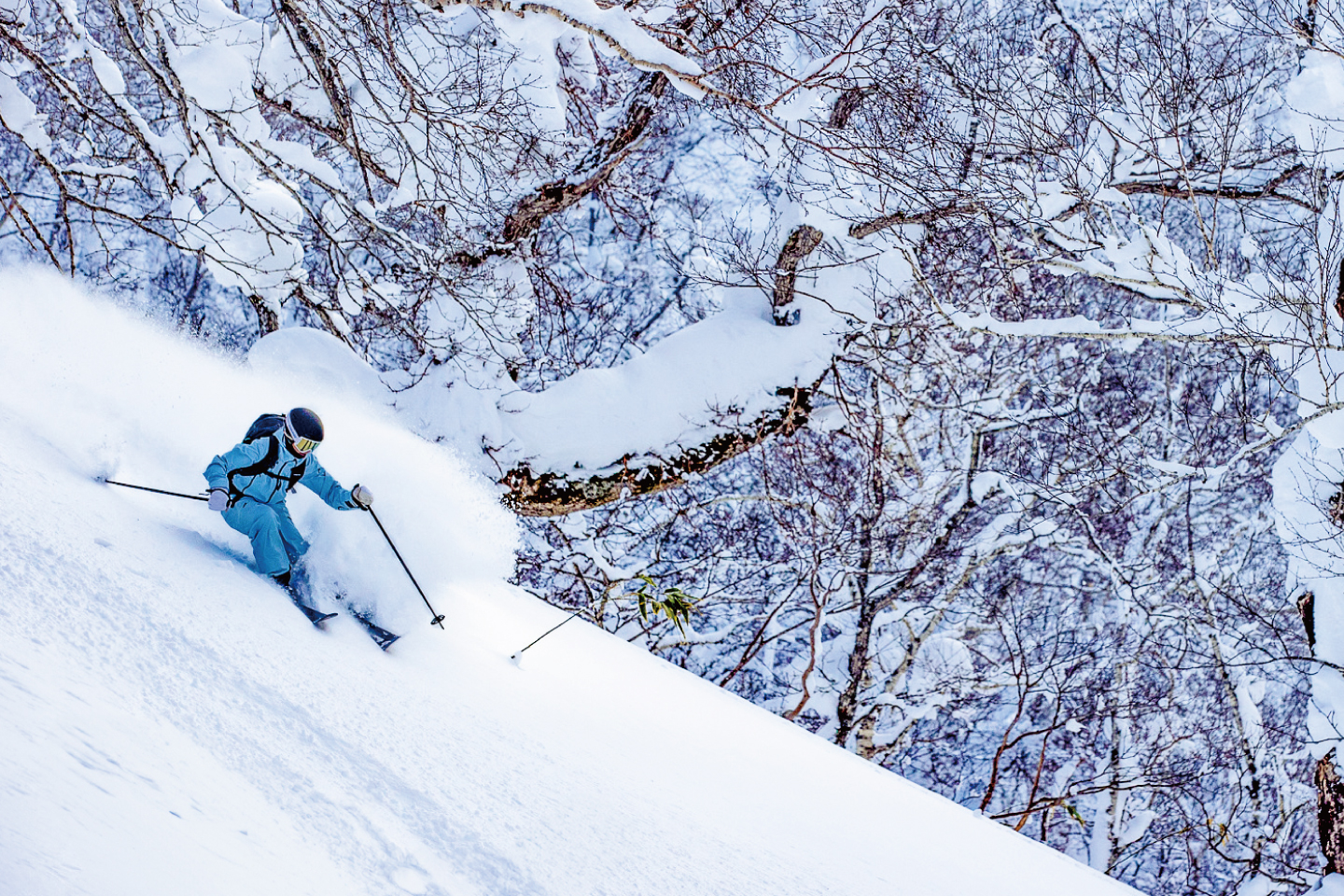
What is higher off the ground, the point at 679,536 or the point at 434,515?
the point at 679,536

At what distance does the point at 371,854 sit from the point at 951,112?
6.07m

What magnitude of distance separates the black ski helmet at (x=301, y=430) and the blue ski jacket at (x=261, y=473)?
0.22 feet

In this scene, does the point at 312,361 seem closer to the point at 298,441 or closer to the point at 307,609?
the point at 298,441

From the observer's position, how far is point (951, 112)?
6281mm

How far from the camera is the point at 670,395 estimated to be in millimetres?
6496

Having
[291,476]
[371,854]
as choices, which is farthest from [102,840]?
[291,476]

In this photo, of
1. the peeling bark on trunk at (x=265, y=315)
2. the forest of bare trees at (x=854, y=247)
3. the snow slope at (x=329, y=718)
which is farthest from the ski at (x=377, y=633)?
the peeling bark on trunk at (x=265, y=315)

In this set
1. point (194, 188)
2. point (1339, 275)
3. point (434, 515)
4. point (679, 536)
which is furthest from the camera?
point (679, 536)

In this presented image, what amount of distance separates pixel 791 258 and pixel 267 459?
404cm

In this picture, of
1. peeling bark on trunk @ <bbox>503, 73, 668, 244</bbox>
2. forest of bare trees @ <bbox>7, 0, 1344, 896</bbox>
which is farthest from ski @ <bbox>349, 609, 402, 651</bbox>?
peeling bark on trunk @ <bbox>503, 73, 668, 244</bbox>

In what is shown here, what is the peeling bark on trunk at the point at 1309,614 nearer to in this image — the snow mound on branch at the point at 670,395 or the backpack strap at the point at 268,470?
the snow mound on branch at the point at 670,395

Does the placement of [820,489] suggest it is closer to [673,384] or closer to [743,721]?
[673,384]

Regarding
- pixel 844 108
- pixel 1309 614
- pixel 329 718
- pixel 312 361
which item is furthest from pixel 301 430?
pixel 1309 614

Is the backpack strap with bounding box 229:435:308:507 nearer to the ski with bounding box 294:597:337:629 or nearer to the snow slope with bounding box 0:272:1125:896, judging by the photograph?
the snow slope with bounding box 0:272:1125:896
